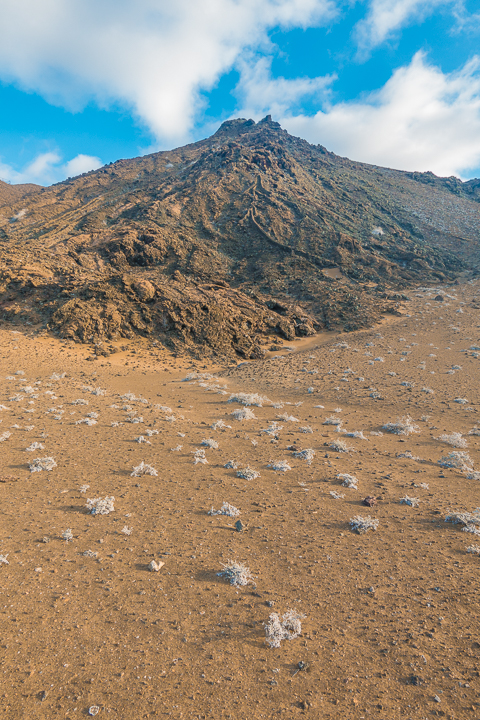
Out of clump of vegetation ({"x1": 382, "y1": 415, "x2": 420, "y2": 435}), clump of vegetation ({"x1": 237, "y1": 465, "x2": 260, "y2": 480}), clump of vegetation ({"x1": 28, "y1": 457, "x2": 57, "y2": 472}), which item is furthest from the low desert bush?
clump of vegetation ({"x1": 28, "y1": 457, "x2": 57, "y2": 472})

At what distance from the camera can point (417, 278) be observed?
134 ft

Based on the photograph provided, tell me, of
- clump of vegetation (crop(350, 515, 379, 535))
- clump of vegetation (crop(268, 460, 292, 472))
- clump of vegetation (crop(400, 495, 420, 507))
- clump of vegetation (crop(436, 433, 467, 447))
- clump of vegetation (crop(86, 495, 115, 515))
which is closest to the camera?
clump of vegetation (crop(350, 515, 379, 535))

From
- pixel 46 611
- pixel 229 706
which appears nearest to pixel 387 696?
pixel 229 706

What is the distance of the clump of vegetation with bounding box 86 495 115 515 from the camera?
6426 millimetres

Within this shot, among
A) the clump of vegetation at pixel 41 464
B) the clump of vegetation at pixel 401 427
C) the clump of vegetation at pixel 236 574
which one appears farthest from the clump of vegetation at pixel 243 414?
the clump of vegetation at pixel 236 574

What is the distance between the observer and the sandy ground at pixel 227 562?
11.7 ft

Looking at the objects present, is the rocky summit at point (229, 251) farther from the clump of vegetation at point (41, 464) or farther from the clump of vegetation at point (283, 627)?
the clump of vegetation at point (283, 627)

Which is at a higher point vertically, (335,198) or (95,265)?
(335,198)

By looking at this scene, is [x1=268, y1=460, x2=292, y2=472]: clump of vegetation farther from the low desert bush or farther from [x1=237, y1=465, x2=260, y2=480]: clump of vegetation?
the low desert bush

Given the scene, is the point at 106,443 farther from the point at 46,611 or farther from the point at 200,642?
the point at 200,642

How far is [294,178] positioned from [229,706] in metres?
69.5

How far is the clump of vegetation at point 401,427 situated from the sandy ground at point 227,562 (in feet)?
0.73

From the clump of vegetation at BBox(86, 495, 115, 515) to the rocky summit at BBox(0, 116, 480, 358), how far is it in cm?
1626

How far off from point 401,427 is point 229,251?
3520 cm
